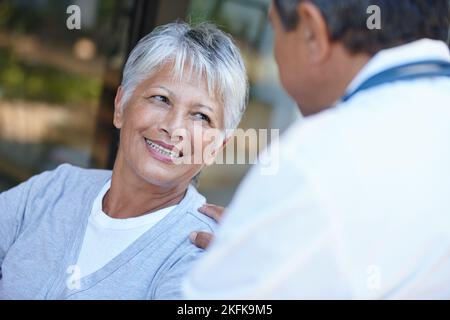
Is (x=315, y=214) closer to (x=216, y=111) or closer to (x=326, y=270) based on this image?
(x=326, y=270)

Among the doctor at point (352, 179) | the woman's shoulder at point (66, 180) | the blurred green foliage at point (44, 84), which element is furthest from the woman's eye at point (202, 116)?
the blurred green foliage at point (44, 84)

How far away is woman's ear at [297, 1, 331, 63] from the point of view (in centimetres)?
121

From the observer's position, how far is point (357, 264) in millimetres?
1140

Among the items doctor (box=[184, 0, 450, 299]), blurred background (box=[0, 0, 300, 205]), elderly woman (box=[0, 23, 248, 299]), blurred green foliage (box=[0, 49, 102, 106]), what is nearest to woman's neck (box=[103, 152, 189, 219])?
elderly woman (box=[0, 23, 248, 299])

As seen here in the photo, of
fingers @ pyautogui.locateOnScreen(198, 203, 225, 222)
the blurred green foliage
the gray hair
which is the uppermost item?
the gray hair

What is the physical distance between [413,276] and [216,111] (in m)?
0.92

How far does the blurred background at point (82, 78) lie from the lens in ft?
15.8

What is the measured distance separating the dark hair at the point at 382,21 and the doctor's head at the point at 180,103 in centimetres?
74

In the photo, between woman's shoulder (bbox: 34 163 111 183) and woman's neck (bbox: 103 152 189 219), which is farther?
woman's shoulder (bbox: 34 163 111 183)

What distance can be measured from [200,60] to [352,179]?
3.25ft

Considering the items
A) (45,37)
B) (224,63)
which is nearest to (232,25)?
(45,37)

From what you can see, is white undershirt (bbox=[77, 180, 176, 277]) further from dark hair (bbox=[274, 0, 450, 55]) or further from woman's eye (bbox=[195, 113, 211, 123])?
dark hair (bbox=[274, 0, 450, 55])

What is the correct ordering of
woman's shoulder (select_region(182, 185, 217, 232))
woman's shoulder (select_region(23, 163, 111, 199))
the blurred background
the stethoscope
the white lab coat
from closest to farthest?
the white lab coat < the stethoscope < woman's shoulder (select_region(182, 185, 217, 232)) < woman's shoulder (select_region(23, 163, 111, 199)) < the blurred background

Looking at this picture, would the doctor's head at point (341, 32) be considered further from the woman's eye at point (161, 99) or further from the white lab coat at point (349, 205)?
the woman's eye at point (161, 99)
